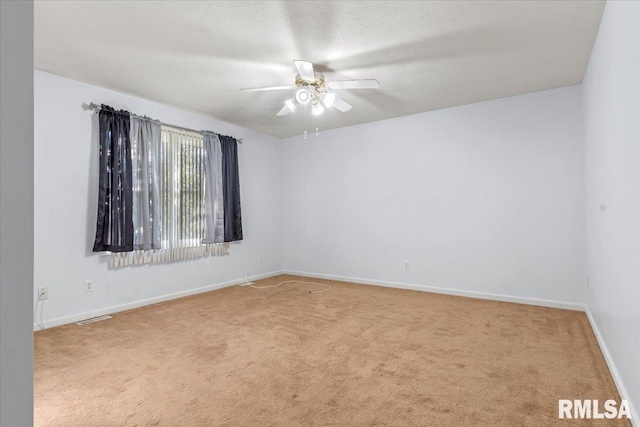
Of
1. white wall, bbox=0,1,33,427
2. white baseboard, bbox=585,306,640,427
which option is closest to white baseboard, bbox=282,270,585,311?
white baseboard, bbox=585,306,640,427

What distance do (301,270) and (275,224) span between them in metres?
0.98

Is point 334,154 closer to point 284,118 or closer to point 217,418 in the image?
point 284,118

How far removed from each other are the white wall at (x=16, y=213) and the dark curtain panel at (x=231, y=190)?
4.62 metres

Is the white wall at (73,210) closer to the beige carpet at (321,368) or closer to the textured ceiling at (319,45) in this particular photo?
the textured ceiling at (319,45)

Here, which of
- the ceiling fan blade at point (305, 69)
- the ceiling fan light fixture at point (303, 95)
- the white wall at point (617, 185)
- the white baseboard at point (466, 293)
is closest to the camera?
the white wall at point (617, 185)

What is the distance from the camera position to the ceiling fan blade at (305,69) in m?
2.77

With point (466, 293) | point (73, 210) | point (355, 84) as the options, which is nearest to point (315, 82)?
point (355, 84)

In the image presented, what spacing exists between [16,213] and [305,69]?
2636mm

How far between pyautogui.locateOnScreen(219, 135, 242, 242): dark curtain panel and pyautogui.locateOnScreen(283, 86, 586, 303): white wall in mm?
1262

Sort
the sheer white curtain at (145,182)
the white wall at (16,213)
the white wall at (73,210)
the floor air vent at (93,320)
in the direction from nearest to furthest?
1. the white wall at (16,213)
2. the white wall at (73,210)
3. the floor air vent at (93,320)
4. the sheer white curtain at (145,182)

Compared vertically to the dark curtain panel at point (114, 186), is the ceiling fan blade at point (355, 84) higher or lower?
higher

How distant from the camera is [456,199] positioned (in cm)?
461

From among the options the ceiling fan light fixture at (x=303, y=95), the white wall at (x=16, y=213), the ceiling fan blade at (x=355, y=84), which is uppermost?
the ceiling fan blade at (x=355, y=84)

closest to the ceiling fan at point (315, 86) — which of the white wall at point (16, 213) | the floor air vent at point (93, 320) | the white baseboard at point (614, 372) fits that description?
the white wall at point (16, 213)
